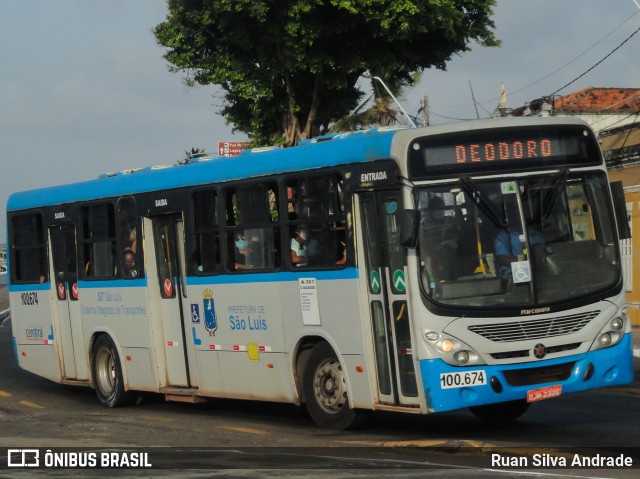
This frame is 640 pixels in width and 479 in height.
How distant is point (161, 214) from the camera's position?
1600 centimetres

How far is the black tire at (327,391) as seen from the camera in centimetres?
1281

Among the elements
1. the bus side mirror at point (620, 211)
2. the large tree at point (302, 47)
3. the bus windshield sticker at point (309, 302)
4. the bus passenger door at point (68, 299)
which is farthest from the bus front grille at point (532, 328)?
the large tree at point (302, 47)

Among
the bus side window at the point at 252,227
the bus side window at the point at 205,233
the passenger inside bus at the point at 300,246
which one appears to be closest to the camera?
the passenger inside bus at the point at 300,246

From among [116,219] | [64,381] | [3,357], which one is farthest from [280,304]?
[3,357]

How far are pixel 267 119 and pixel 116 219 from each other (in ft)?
68.7

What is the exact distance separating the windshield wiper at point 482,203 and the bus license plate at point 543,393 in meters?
1.55

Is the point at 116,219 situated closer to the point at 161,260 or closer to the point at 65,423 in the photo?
the point at 161,260

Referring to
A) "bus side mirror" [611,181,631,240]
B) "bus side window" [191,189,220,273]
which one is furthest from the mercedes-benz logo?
"bus side window" [191,189,220,273]

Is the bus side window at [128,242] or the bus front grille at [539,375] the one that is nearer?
the bus front grille at [539,375]

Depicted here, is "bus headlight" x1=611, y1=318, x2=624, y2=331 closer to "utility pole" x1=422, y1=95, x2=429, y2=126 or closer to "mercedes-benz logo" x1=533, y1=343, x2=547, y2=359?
"mercedes-benz logo" x1=533, y1=343, x2=547, y2=359

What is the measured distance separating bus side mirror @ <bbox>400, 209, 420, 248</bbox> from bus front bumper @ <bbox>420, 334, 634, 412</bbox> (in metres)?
1.09

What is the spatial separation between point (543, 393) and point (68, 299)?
8794 millimetres

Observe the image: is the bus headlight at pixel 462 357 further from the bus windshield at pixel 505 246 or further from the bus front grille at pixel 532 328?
the bus windshield at pixel 505 246

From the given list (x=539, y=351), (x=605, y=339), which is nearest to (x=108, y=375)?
(x=539, y=351)
